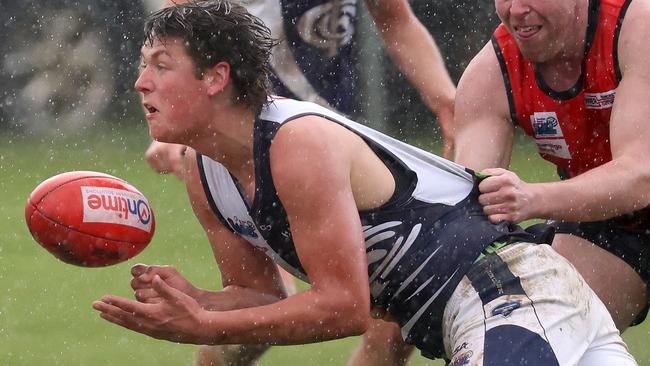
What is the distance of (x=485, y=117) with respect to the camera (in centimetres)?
471

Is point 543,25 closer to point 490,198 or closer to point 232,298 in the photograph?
point 490,198

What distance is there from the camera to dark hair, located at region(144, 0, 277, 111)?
12.8 ft

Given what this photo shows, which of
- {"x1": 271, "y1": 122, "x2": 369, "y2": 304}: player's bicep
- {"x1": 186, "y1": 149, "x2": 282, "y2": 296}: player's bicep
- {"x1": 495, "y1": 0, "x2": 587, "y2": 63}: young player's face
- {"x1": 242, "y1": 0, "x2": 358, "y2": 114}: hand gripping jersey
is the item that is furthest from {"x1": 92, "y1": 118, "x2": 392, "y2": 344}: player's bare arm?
{"x1": 242, "y1": 0, "x2": 358, "y2": 114}: hand gripping jersey

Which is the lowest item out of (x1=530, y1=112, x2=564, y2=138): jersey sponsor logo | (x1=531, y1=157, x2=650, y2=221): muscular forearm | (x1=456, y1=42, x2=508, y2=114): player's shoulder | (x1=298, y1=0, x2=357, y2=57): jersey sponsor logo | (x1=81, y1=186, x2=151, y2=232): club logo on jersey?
Answer: (x1=531, y1=157, x2=650, y2=221): muscular forearm

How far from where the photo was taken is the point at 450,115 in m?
5.55

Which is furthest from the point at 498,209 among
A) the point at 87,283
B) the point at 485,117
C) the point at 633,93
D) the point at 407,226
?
the point at 87,283

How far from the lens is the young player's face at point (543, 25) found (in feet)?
14.4

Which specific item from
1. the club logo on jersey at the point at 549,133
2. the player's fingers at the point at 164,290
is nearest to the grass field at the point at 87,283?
the club logo on jersey at the point at 549,133

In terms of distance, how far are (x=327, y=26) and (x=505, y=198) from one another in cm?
197

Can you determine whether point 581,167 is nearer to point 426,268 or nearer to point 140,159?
point 426,268

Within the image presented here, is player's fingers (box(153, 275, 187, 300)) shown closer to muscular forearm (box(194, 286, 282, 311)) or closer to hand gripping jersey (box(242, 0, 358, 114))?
muscular forearm (box(194, 286, 282, 311))

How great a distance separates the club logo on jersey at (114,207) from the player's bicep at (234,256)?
6.5 inches

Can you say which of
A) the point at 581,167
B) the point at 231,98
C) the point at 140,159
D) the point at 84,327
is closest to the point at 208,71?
the point at 231,98

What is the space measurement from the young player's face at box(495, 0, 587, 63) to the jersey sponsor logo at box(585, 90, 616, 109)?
17 centimetres
